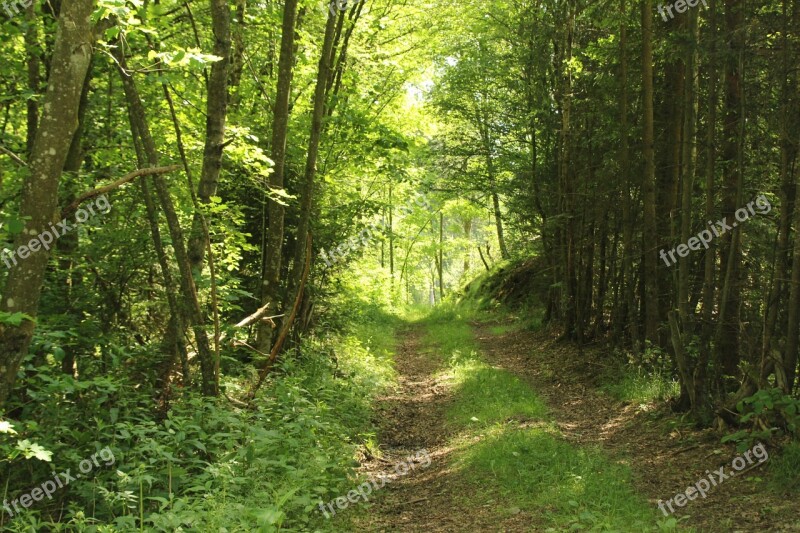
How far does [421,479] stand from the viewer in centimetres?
723

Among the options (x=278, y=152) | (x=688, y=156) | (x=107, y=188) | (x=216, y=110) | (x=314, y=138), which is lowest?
A: (x=107, y=188)

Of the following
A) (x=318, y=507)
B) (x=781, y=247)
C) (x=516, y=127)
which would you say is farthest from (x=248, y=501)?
(x=516, y=127)

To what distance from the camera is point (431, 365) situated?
14859mm

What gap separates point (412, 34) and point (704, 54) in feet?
30.9

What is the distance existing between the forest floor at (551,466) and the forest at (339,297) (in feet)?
0.15

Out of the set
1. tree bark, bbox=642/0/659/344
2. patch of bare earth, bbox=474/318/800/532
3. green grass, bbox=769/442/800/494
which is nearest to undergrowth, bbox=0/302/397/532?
patch of bare earth, bbox=474/318/800/532

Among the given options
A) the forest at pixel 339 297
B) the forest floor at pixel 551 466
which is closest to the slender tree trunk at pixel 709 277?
the forest at pixel 339 297

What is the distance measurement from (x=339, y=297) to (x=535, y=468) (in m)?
6.26

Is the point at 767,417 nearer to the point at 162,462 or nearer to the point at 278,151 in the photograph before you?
the point at 162,462

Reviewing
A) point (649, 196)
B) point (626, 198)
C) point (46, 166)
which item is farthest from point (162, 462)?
point (626, 198)

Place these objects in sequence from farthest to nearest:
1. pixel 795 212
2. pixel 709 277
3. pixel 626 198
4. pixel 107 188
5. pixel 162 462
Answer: pixel 626 198, pixel 709 277, pixel 795 212, pixel 162 462, pixel 107 188

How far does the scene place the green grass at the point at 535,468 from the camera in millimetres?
5461

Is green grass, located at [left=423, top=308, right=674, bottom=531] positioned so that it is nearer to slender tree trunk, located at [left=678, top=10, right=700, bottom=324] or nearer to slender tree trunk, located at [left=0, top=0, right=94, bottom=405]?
slender tree trunk, located at [left=678, top=10, right=700, bottom=324]

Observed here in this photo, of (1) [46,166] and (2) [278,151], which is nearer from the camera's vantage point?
(1) [46,166]
